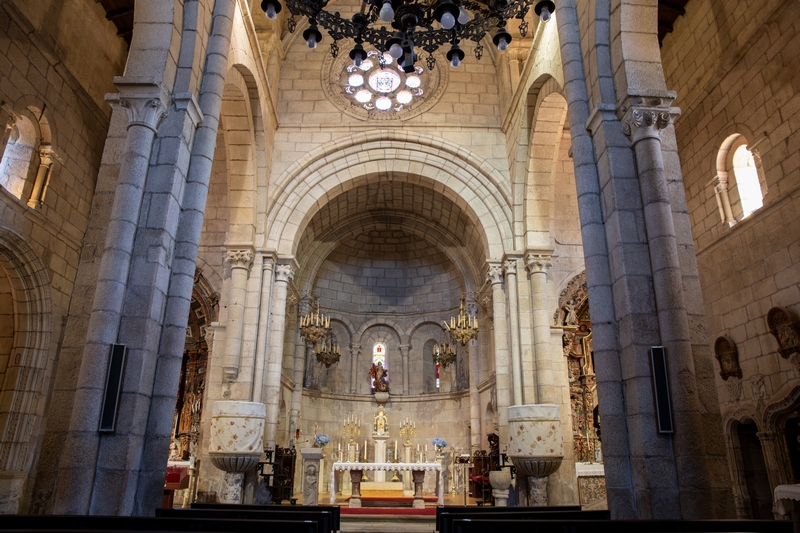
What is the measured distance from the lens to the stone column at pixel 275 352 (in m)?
11.8

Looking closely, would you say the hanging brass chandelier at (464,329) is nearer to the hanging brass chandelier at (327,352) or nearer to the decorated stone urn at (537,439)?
the hanging brass chandelier at (327,352)

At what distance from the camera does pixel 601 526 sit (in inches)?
165

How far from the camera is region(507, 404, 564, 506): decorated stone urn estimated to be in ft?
30.9

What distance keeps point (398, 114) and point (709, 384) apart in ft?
33.4

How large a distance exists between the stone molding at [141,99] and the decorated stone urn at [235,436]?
4931 millimetres

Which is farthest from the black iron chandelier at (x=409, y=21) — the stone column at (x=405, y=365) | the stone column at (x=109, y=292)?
the stone column at (x=405, y=365)

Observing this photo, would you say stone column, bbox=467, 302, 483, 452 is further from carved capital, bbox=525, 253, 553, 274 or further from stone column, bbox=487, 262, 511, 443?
carved capital, bbox=525, 253, 553, 274

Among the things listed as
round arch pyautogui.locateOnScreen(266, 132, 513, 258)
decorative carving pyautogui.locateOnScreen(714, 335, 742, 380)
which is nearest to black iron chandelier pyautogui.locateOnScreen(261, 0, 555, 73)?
round arch pyautogui.locateOnScreen(266, 132, 513, 258)

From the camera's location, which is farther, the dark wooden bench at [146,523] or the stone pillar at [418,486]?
the stone pillar at [418,486]

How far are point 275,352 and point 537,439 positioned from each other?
18.8 feet

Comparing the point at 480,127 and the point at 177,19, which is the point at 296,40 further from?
the point at 177,19

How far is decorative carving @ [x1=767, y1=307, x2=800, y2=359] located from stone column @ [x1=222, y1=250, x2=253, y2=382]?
9.43 m

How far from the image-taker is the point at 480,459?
1268cm

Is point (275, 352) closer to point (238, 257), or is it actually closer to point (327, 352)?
point (238, 257)
